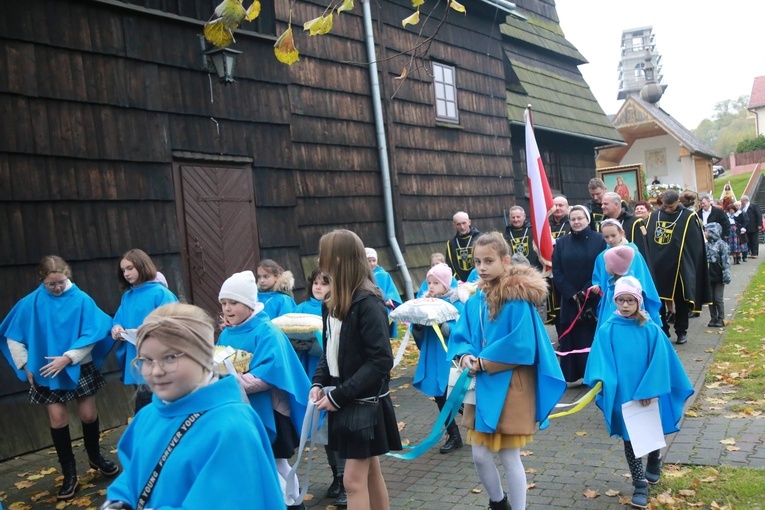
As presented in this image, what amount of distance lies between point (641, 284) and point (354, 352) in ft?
12.1

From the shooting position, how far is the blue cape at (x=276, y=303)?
638cm

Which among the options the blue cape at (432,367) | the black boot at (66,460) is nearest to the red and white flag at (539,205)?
the blue cape at (432,367)

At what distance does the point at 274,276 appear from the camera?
6484 millimetres

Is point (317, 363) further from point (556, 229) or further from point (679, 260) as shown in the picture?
point (679, 260)

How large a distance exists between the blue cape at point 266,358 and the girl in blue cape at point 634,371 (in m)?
1.97

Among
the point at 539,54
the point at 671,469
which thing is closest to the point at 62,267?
the point at 671,469

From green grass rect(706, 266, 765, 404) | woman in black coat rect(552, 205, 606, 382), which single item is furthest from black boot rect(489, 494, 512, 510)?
woman in black coat rect(552, 205, 606, 382)

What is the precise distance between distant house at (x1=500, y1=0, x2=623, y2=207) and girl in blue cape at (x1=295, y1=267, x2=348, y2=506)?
12188 millimetres

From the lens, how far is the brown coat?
418 centimetres

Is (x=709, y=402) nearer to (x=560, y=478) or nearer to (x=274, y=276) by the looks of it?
(x=560, y=478)

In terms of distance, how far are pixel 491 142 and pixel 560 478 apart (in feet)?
39.9

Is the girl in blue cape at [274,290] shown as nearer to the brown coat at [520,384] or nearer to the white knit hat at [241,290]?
the white knit hat at [241,290]

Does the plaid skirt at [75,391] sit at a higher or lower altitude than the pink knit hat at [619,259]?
lower

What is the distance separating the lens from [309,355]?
5.77m
